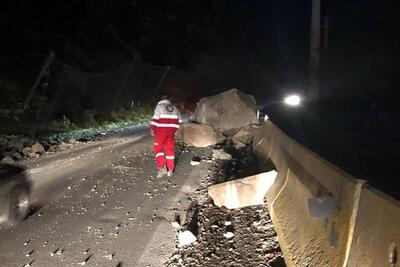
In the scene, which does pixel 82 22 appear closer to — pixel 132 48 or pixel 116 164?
pixel 132 48

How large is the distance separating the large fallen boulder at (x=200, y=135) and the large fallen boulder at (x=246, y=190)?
15.1 feet

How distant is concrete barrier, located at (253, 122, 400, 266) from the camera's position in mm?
2381

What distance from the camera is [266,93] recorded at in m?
39.8

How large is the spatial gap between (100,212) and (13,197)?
145cm

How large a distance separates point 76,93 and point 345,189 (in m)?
13.7

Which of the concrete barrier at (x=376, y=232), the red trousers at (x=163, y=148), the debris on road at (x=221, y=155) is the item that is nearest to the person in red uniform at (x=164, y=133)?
the red trousers at (x=163, y=148)

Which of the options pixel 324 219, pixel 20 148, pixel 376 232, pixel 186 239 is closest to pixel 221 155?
pixel 186 239

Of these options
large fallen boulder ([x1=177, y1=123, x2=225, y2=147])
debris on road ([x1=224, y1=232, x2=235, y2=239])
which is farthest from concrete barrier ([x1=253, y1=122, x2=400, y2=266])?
large fallen boulder ([x1=177, y1=123, x2=225, y2=147])

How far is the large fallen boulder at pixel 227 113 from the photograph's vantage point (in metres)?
10.9

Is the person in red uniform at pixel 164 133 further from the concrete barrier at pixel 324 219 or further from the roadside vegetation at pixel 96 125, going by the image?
Answer: the roadside vegetation at pixel 96 125

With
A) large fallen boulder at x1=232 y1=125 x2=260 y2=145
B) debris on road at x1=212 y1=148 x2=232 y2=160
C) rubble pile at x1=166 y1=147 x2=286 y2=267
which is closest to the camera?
rubble pile at x1=166 y1=147 x2=286 y2=267

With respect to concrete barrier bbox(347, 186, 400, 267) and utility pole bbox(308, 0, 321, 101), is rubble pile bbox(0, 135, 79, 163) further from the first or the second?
utility pole bbox(308, 0, 321, 101)

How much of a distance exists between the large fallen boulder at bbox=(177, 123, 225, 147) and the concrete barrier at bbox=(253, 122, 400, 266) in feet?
16.3

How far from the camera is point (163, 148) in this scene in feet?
25.6
